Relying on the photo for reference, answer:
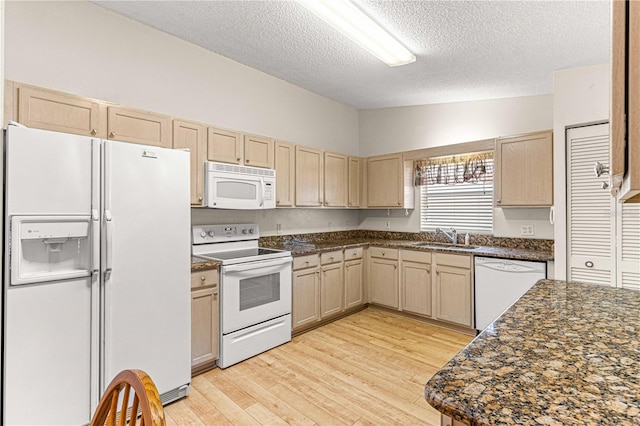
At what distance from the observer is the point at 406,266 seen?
3955mm

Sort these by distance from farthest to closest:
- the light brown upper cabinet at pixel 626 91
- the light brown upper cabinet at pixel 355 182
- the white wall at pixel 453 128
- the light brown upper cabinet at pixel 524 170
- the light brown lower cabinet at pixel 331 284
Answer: the light brown upper cabinet at pixel 355 182
the light brown lower cabinet at pixel 331 284
the white wall at pixel 453 128
the light brown upper cabinet at pixel 524 170
the light brown upper cabinet at pixel 626 91

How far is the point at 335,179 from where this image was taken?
4.34 m

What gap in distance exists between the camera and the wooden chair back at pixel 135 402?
2.20ft

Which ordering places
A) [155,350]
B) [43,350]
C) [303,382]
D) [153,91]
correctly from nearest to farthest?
[43,350] → [155,350] → [303,382] → [153,91]

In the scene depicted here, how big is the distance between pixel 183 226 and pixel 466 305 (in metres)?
2.95

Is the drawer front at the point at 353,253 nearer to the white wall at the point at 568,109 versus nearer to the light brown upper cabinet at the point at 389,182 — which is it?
the light brown upper cabinet at the point at 389,182

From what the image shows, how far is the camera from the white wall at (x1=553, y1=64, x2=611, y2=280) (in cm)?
251

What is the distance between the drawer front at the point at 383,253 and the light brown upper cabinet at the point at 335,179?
740 millimetres

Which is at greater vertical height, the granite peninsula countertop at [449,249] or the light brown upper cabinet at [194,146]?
the light brown upper cabinet at [194,146]

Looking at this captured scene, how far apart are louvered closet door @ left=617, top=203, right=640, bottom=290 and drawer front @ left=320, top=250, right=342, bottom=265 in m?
2.51

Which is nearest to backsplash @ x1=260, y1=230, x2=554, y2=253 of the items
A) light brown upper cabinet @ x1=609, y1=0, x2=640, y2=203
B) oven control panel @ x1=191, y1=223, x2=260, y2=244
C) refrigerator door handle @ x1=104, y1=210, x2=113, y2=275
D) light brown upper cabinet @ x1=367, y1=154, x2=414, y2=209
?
oven control panel @ x1=191, y1=223, x2=260, y2=244

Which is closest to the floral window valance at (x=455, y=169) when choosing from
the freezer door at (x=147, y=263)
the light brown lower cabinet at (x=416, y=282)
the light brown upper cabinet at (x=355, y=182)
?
the light brown upper cabinet at (x=355, y=182)

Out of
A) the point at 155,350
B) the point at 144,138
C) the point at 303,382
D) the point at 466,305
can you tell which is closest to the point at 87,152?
the point at 144,138

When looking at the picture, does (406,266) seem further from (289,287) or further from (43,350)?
(43,350)
